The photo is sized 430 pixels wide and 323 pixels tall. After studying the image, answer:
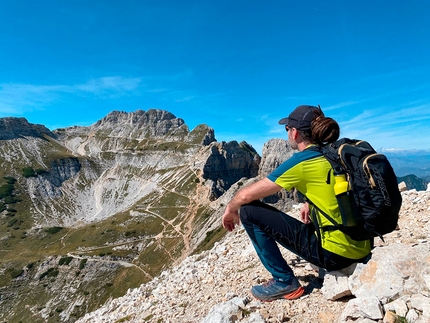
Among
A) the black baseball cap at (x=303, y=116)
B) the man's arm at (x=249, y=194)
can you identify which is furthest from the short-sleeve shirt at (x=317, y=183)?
the black baseball cap at (x=303, y=116)

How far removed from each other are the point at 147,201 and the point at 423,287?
191647mm

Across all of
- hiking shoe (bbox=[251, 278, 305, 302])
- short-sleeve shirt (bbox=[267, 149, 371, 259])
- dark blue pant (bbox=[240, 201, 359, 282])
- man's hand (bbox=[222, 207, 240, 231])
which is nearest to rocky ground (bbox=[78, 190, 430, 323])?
hiking shoe (bbox=[251, 278, 305, 302])

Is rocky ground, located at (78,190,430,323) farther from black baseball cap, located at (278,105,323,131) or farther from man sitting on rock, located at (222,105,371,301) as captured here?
black baseball cap, located at (278,105,323,131)

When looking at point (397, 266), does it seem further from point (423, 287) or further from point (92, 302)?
point (92, 302)

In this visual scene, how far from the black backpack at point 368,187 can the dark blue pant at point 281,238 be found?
102cm

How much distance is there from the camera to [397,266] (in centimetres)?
578

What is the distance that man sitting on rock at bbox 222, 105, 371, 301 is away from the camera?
5.79m

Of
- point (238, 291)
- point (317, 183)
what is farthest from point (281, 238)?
point (238, 291)

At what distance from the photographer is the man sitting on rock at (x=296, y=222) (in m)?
5.79

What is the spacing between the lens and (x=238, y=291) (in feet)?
27.7

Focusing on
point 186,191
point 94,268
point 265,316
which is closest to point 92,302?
point 94,268

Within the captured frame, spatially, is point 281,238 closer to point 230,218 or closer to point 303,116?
point 230,218

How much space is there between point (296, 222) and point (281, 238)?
21.0 inches

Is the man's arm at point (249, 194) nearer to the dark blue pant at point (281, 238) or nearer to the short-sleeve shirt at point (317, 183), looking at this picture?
the short-sleeve shirt at point (317, 183)
